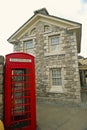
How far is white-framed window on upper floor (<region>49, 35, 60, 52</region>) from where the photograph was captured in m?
11.8

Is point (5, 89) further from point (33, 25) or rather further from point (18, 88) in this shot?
point (33, 25)

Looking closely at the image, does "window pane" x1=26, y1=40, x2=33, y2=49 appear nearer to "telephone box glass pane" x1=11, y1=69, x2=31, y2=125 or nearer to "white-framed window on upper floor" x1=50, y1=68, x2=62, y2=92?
"white-framed window on upper floor" x1=50, y1=68, x2=62, y2=92

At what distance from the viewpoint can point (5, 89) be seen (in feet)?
14.5

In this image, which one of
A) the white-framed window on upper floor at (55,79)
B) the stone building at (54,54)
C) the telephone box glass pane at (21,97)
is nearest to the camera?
the telephone box glass pane at (21,97)

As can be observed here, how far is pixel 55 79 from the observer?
37.9ft

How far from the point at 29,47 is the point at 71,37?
177 inches

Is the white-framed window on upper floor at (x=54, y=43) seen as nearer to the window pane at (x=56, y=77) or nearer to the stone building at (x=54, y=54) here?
the stone building at (x=54, y=54)

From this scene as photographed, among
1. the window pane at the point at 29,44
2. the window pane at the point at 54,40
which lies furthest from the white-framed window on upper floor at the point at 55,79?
the window pane at the point at 29,44

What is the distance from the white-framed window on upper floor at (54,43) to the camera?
11837 millimetres

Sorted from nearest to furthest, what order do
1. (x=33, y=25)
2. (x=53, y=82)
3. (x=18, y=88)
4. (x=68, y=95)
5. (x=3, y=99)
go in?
1. (x=3, y=99)
2. (x=18, y=88)
3. (x=68, y=95)
4. (x=53, y=82)
5. (x=33, y=25)

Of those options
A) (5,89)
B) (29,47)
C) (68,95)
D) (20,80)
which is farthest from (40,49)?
(5,89)

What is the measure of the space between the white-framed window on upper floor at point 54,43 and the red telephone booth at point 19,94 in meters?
7.18

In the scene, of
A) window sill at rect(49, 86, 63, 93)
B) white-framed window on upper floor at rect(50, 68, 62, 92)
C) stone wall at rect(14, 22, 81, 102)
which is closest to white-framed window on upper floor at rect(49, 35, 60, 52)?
stone wall at rect(14, 22, 81, 102)

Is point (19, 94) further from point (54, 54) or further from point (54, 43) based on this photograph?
point (54, 43)
